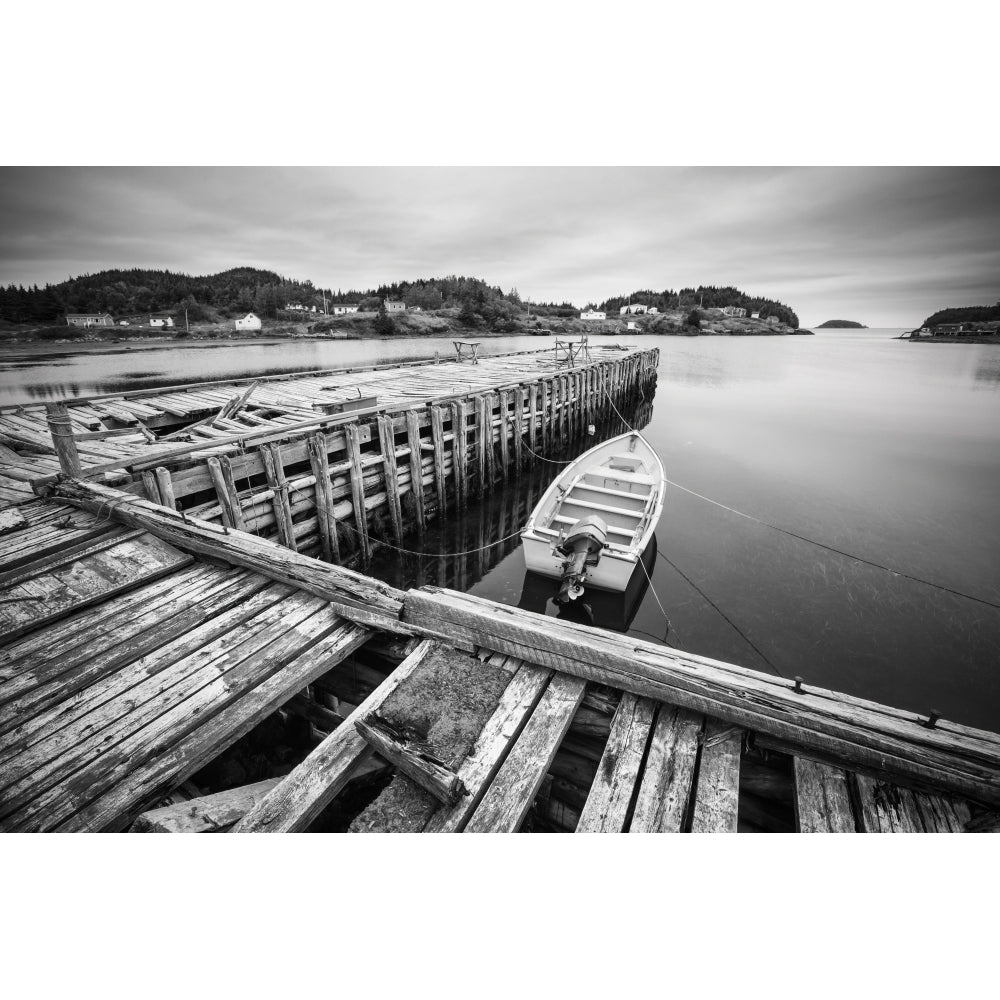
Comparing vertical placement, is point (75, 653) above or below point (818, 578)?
above

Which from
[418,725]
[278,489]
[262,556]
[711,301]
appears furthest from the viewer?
[711,301]

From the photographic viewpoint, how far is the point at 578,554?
7.87m

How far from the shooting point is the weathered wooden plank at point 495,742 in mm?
2406

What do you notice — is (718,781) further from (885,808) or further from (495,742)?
(495,742)

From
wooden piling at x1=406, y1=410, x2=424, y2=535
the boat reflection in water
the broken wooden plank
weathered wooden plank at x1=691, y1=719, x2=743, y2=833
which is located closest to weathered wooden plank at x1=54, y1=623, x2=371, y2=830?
the broken wooden plank

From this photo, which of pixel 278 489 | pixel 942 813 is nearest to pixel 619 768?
pixel 942 813

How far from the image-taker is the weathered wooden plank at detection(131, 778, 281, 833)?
250 centimetres

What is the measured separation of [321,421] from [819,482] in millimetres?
16501

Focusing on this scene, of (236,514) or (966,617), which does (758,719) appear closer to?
(236,514)

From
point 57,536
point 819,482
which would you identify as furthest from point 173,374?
point 819,482

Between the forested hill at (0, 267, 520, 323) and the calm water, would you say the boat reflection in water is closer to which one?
the calm water

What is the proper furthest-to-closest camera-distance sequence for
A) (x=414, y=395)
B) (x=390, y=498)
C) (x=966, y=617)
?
1. (x=414, y=395)
2. (x=390, y=498)
3. (x=966, y=617)

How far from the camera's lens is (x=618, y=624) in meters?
8.39

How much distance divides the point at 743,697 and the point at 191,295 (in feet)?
399
